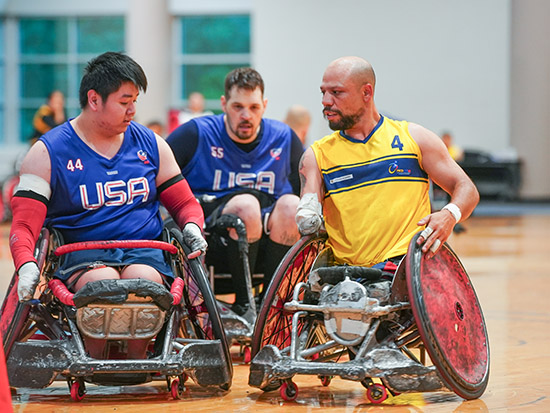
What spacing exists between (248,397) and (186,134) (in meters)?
1.88

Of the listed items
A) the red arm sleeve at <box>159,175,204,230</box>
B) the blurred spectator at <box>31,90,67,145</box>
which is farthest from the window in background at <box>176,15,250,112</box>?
the red arm sleeve at <box>159,175,204,230</box>

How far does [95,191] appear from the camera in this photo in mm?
3508

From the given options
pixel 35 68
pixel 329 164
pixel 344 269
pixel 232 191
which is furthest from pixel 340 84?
pixel 35 68

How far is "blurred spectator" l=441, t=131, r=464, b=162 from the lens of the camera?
51.0 feet

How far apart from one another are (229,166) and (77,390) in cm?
186

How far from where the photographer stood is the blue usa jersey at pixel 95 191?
3.49 meters

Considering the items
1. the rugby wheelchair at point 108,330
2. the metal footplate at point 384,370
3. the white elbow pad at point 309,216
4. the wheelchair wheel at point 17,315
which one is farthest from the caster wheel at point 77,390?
the white elbow pad at point 309,216

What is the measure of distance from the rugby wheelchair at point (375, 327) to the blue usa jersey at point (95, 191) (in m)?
0.61

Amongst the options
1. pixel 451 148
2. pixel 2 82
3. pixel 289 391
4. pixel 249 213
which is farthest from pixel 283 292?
pixel 2 82

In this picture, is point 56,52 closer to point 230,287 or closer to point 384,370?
point 230,287

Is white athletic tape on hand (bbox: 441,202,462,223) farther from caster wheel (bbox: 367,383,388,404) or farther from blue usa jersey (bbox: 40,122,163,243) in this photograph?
blue usa jersey (bbox: 40,122,163,243)

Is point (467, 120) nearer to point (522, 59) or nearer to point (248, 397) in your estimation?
point (522, 59)

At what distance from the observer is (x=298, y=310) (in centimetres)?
338

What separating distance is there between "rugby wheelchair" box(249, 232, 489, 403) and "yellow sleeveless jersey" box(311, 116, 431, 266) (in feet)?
0.40
